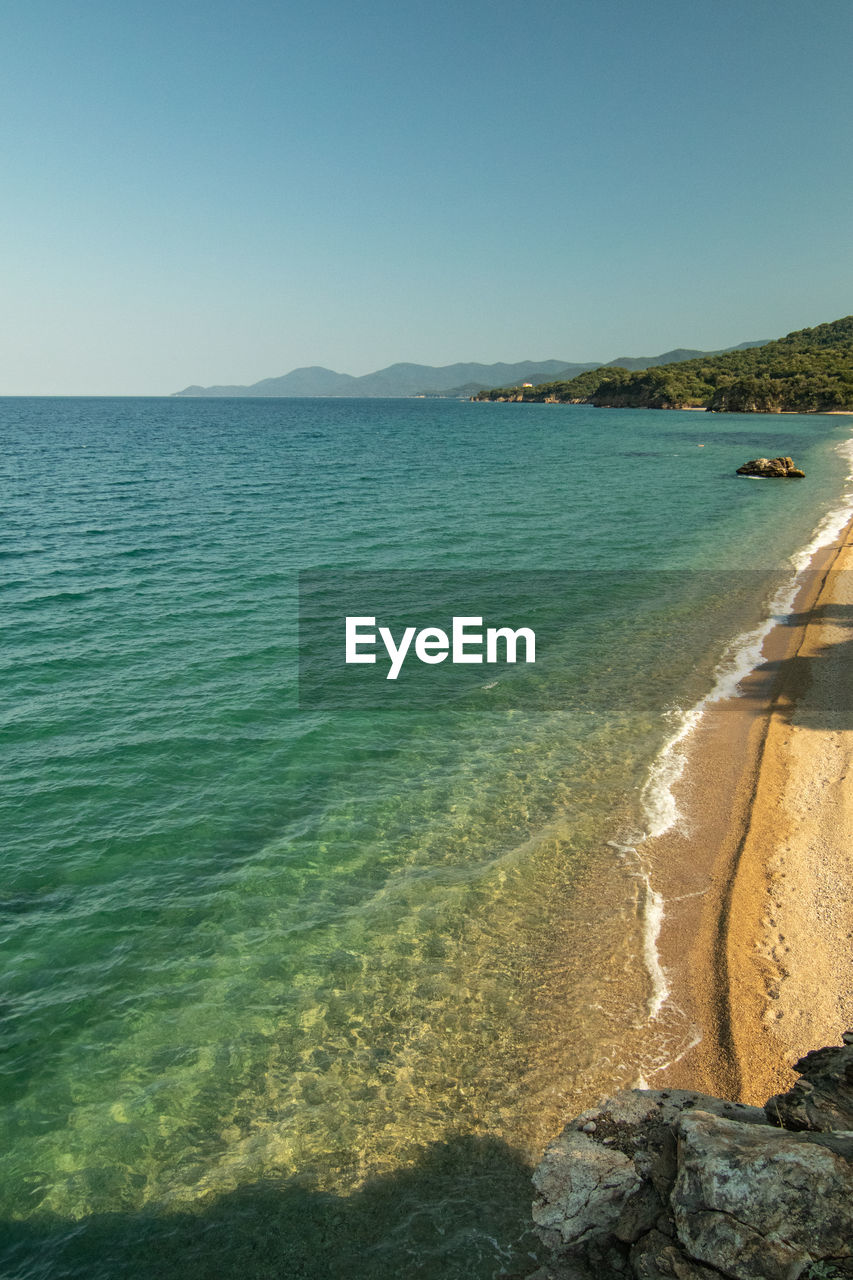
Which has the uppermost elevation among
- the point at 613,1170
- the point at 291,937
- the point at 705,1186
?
the point at 705,1186

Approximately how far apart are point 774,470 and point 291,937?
67016mm

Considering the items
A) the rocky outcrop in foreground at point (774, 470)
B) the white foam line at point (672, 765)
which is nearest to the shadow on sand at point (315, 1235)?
the white foam line at point (672, 765)

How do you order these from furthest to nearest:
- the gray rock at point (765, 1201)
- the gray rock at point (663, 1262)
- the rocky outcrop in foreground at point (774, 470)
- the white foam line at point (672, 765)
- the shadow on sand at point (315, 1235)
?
the rocky outcrop in foreground at point (774, 470) → the white foam line at point (672, 765) → the shadow on sand at point (315, 1235) → the gray rock at point (663, 1262) → the gray rock at point (765, 1201)

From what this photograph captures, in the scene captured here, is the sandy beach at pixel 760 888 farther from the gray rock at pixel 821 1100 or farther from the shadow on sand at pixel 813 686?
the gray rock at pixel 821 1100

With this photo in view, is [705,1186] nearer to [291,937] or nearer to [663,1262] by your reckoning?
[663,1262]

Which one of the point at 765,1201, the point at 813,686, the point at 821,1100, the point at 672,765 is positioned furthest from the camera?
the point at 813,686

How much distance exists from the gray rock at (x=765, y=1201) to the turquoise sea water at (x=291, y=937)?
11.5 feet

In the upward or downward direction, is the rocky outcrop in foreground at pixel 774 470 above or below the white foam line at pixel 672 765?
above

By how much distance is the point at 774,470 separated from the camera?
6550cm

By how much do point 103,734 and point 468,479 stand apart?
5166 cm

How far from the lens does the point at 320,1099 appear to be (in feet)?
30.0

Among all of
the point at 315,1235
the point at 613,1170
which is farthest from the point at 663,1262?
the point at 315,1235

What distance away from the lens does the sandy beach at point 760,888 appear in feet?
31.6

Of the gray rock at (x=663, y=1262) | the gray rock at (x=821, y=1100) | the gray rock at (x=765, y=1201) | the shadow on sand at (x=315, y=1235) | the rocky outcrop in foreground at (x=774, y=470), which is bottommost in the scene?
the shadow on sand at (x=315, y=1235)
